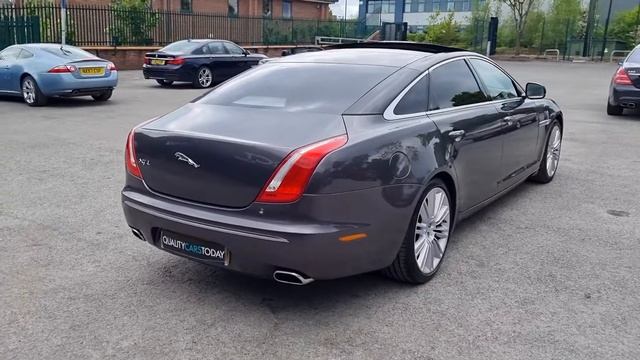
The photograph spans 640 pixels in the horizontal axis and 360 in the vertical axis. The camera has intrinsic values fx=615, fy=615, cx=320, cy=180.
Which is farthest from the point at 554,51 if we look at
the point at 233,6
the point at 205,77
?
the point at 205,77

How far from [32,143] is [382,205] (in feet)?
22.8

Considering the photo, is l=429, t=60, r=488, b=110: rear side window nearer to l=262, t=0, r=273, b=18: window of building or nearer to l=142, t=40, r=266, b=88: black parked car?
l=142, t=40, r=266, b=88: black parked car

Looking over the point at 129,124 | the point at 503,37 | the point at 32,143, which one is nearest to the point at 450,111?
the point at 32,143

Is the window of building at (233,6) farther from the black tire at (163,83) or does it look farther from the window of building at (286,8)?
the black tire at (163,83)

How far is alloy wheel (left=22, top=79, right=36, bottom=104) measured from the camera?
12.8m

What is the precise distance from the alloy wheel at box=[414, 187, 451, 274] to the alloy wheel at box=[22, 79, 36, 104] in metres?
11.1

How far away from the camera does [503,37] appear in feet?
159

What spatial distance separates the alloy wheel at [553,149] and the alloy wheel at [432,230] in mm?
2971

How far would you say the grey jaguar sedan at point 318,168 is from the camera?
3.27 meters

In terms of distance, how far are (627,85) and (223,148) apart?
10813 mm

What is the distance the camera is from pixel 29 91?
12898 mm

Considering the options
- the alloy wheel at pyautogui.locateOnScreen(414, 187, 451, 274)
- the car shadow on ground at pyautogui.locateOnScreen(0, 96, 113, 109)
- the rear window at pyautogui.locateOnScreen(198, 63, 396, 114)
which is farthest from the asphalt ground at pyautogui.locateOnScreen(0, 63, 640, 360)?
the car shadow on ground at pyautogui.locateOnScreen(0, 96, 113, 109)

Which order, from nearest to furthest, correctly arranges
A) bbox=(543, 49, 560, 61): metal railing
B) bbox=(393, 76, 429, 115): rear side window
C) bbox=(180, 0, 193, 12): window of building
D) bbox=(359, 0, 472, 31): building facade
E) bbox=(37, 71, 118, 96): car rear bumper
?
bbox=(393, 76, 429, 115): rear side window, bbox=(37, 71, 118, 96): car rear bumper, bbox=(180, 0, 193, 12): window of building, bbox=(543, 49, 560, 61): metal railing, bbox=(359, 0, 472, 31): building facade

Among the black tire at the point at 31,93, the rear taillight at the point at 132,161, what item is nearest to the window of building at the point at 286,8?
the black tire at the point at 31,93
